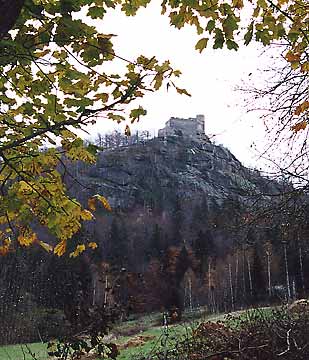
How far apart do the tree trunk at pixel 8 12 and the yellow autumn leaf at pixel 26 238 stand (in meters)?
1.45

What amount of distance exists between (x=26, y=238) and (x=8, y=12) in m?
1.55

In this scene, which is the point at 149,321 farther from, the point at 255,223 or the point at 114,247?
the point at 114,247

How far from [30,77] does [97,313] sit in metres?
2.44

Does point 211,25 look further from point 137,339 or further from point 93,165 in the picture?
point 137,339

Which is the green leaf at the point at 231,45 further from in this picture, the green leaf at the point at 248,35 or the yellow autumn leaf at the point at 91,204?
the yellow autumn leaf at the point at 91,204

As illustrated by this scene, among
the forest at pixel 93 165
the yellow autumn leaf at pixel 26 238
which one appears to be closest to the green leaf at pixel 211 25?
the forest at pixel 93 165

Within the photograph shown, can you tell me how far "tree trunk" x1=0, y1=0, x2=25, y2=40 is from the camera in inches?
67.4

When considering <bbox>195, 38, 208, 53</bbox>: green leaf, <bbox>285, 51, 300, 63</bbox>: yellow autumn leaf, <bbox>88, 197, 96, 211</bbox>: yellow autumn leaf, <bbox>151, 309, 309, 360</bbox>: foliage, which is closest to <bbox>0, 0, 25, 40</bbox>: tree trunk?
<bbox>195, 38, 208, 53</bbox>: green leaf

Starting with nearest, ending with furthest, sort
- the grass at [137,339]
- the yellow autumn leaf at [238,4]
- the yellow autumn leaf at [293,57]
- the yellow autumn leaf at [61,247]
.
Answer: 1. the yellow autumn leaf at [61,247]
2. the yellow autumn leaf at [238,4]
3. the yellow autumn leaf at [293,57]
4. the grass at [137,339]

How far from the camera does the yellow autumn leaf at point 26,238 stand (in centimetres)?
294

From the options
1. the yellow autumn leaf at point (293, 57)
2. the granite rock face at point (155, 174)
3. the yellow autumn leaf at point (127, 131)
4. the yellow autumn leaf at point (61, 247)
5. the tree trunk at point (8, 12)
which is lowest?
the yellow autumn leaf at point (61, 247)

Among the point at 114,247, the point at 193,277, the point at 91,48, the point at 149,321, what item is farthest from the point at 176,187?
the point at 91,48

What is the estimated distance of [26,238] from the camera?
2947 millimetres

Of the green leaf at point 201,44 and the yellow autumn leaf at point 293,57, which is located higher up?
the yellow autumn leaf at point 293,57
